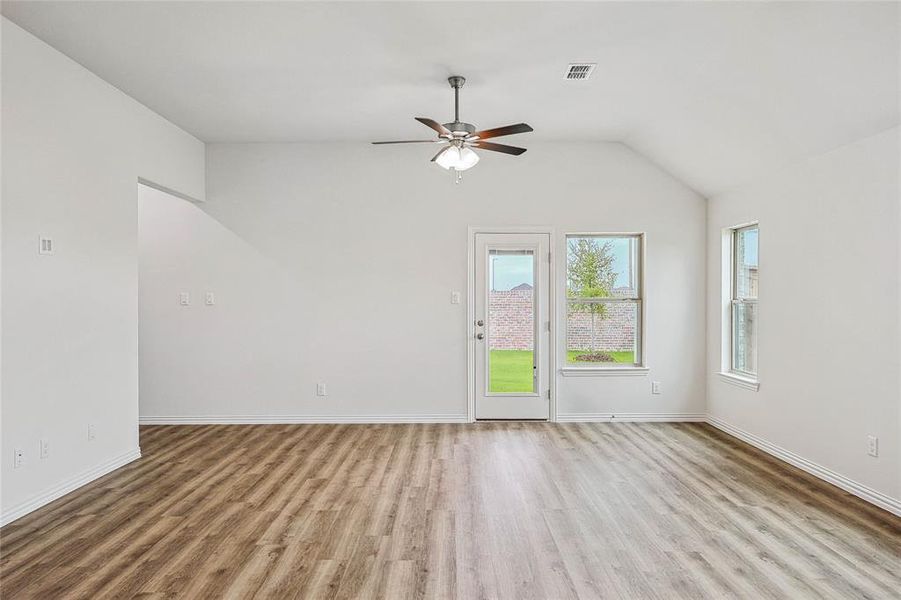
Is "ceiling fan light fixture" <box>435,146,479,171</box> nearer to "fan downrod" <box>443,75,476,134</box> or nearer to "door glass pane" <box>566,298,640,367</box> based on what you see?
"fan downrod" <box>443,75,476,134</box>

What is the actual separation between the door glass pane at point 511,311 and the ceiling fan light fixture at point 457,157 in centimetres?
188

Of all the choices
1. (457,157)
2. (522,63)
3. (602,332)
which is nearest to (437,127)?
(457,157)

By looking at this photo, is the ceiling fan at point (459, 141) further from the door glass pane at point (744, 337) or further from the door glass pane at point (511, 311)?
the door glass pane at point (744, 337)

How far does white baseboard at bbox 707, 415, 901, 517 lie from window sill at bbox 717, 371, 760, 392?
43 cm

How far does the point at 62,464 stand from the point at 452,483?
105 inches

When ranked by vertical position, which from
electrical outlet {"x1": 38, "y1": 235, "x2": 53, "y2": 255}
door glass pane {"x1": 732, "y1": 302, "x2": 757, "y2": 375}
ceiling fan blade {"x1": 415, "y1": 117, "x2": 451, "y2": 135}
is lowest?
door glass pane {"x1": 732, "y1": 302, "x2": 757, "y2": 375}

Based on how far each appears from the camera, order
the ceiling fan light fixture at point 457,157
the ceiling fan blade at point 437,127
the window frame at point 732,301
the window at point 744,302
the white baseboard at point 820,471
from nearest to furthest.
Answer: the white baseboard at point 820,471, the ceiling fan blade at point 437,127, the ceiling fan light fixture at point 457,157, the window at point 744,302, the window frame at point 732,301

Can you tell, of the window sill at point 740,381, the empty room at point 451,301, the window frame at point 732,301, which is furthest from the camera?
the window frame at point 732,301

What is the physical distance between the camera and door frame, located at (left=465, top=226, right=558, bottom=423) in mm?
5629

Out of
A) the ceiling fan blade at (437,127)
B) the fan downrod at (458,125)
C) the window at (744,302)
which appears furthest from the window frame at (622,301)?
the ceiling fan blade at (437,127)

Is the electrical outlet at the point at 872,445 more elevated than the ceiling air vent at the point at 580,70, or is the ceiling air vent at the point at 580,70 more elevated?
the ceiling air vent at the point at 580,70

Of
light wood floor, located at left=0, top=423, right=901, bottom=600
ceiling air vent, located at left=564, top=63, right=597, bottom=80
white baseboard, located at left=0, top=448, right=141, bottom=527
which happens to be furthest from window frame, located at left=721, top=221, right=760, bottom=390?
white baseboard, located at left=0, top=448, right=141, bottom=527

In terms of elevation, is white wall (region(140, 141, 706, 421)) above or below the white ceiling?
below

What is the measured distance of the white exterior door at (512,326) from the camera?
18.6 feet
